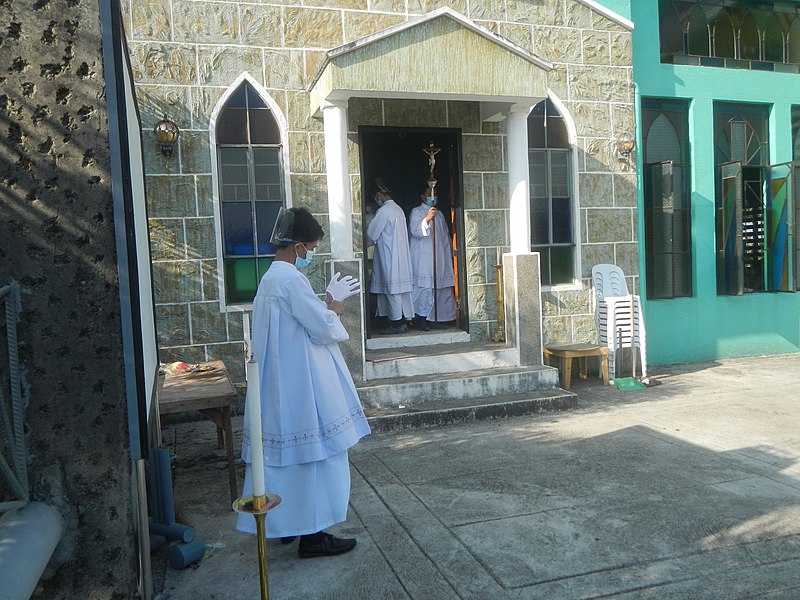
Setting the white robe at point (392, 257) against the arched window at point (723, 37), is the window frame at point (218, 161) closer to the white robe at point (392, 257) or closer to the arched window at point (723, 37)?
the white robe at point (392, 257)

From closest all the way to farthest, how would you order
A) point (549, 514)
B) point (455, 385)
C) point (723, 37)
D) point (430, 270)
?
1. point (549, 514)
2. point (455, 385)
3. point (430, 270)
4. point (723, 37)

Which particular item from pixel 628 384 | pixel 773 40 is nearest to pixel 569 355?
pixel 628 384

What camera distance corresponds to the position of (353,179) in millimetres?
7582

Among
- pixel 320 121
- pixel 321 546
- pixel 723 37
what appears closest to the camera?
pixel 321 546

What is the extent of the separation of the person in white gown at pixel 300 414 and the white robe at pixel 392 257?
14.7 feet

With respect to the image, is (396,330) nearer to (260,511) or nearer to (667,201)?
(667,201)

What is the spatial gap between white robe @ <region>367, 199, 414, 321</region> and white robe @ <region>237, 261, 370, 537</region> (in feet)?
14.9

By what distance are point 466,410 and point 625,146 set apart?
13.8 feet

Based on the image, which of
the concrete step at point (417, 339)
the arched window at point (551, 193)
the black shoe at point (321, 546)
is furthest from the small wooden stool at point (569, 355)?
the black shoe at point (321, 546)

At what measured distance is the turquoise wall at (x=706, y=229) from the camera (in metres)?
9.02

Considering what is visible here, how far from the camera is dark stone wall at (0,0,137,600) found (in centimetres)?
218

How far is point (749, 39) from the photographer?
9766 mm

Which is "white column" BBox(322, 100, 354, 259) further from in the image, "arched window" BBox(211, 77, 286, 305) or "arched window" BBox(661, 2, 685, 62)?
"arched window" BBox(661, 2, 685, 62)

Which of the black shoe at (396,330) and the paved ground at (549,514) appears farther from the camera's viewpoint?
the black shoe at (396,330)
